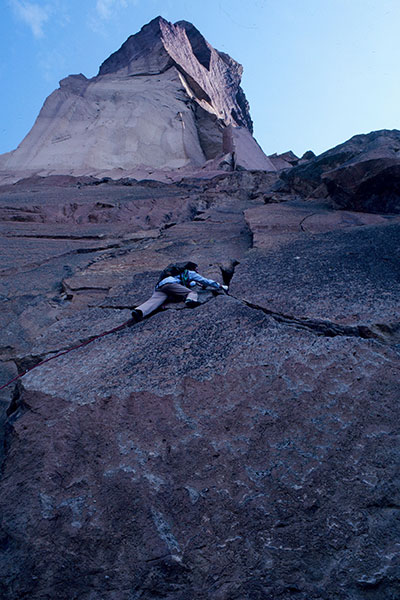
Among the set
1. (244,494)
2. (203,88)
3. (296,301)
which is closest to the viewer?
(244,494)

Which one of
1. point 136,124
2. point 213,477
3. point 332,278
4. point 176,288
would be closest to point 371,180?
point 332,278

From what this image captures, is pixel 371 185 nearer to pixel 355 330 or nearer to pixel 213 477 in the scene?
pixel 355 330

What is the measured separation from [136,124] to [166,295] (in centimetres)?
1218

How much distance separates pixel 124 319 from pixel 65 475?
1.62 meters

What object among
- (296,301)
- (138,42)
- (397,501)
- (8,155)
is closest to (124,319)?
(296,301)

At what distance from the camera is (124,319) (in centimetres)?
315

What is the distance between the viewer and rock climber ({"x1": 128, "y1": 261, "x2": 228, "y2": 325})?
3.06 m

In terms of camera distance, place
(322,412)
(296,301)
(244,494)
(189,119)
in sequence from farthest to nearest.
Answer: (189,119)
(296,301)
(322,412)
(244,494)

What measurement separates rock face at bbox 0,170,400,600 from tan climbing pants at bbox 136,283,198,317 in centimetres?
13

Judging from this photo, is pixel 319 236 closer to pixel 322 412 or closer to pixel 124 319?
pixel 124 319

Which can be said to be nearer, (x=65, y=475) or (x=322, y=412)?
(x=65, y=475)

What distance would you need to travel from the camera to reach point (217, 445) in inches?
67.4

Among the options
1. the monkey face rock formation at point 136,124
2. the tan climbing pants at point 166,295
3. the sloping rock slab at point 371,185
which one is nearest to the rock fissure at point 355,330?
the tan climbing pants at point 166,295

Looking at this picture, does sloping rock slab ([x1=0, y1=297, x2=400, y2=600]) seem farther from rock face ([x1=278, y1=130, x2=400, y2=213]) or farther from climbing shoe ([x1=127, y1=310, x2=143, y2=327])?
rock face ([x1=278, y1=130, x2=400, y2=213])
